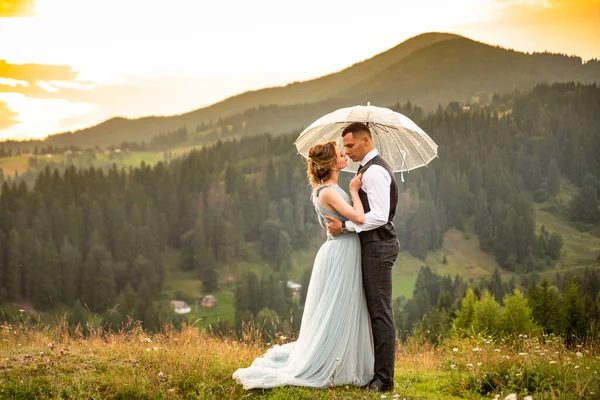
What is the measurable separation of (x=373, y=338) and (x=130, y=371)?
9.53 ft

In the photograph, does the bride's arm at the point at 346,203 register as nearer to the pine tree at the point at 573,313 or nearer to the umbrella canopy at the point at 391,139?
the umbrella canopy at the point at 391,139

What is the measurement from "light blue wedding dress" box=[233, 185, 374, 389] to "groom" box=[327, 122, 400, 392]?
113 millimetres

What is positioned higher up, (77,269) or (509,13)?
(509,13)

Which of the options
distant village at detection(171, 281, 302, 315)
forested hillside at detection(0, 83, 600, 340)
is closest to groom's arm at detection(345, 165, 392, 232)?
forested hillside at detection(0, 83, 600, 340)

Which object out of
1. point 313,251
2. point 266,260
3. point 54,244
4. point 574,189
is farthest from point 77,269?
point 574,189

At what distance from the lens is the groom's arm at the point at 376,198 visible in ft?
20.7

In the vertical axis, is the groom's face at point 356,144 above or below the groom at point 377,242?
above

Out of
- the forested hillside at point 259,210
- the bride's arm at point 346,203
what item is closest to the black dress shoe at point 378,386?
the bride's arm at point 346,203

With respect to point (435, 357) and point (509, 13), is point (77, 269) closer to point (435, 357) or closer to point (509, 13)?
point (435, 357)

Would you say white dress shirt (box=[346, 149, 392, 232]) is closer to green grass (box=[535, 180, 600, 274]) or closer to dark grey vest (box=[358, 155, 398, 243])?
dark grey vest (box=[358, 155, 398, 243])

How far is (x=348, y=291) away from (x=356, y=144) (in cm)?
165

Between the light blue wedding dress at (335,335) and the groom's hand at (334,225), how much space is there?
0.07 meters

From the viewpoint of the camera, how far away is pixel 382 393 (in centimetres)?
A: 652

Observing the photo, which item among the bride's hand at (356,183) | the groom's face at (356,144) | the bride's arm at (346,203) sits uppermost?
the groom's face at (356,144)
